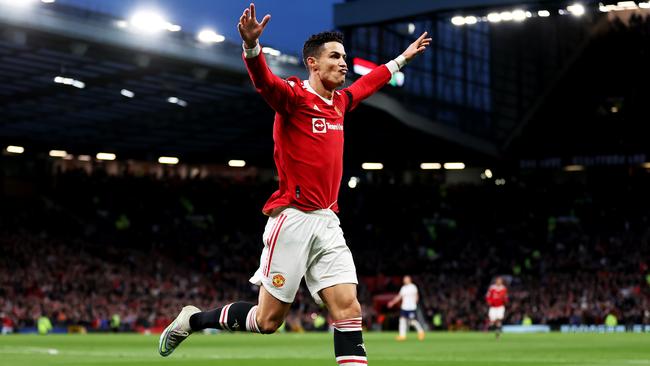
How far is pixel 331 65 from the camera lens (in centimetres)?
845

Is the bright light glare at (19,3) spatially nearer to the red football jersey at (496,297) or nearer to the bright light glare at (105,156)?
the red football jersey at (496,297)

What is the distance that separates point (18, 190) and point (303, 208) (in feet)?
173

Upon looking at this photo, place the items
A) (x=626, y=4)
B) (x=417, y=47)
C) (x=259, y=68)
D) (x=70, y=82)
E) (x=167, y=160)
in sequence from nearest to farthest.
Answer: (x=259, y=68), (x=417, y=47), (x=70, y=82), (x=626, y=4), (x=167, y=160)

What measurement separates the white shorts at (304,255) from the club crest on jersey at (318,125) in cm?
64

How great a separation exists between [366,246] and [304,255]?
165 feet

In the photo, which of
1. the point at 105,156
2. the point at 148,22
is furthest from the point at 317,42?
the point at 105,156

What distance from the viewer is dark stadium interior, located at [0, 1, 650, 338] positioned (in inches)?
1746

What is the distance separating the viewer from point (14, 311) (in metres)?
41.2

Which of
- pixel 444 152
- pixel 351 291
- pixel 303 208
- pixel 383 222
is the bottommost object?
pixel 351 291

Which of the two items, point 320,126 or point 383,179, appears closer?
point 320,126

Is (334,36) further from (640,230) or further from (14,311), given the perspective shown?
(640,230)

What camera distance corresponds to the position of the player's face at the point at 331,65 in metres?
8.45

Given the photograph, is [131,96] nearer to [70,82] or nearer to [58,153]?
[70,82]

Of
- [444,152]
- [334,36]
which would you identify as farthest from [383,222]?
[334,36]
